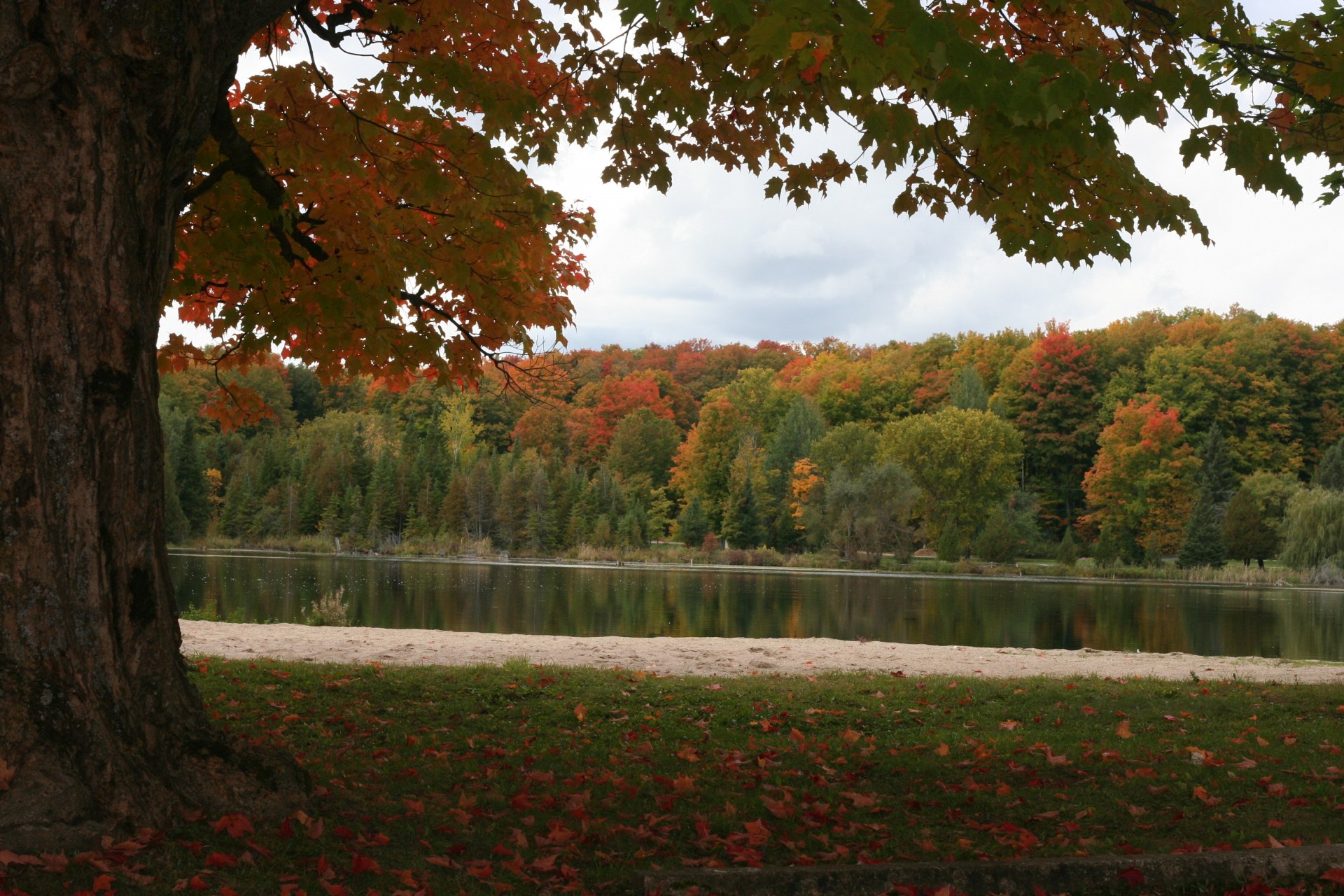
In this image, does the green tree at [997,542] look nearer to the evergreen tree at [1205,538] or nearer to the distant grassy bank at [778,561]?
the distant grassy bank at [778,561]

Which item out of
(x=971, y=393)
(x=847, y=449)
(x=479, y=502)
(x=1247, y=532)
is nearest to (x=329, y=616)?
(x=479, y=502)

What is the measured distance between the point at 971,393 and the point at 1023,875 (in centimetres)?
5850

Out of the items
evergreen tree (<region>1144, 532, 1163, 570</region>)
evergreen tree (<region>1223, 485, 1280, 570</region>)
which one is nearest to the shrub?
evergreen tree (<region>1144, 532, 1163, 570</region>)

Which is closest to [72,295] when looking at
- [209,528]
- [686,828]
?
[686,828]

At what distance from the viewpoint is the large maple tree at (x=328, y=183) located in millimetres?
3506

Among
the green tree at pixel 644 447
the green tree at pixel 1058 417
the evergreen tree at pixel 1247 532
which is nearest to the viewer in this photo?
the evergreen tree at pixel 1247 532

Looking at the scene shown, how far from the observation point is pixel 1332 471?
4516cm

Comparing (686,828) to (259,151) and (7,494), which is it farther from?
(259,151)

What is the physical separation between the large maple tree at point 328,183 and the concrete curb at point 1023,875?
1.82m

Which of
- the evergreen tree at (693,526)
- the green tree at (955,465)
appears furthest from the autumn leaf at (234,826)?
the evergreen tree at (693,526)

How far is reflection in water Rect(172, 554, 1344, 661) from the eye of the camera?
19.5 m

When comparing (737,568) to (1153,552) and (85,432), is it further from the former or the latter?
(85,432)

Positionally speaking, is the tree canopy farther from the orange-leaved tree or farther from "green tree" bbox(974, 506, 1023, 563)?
the orange-leaved tree

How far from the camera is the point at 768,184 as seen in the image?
706 cm
